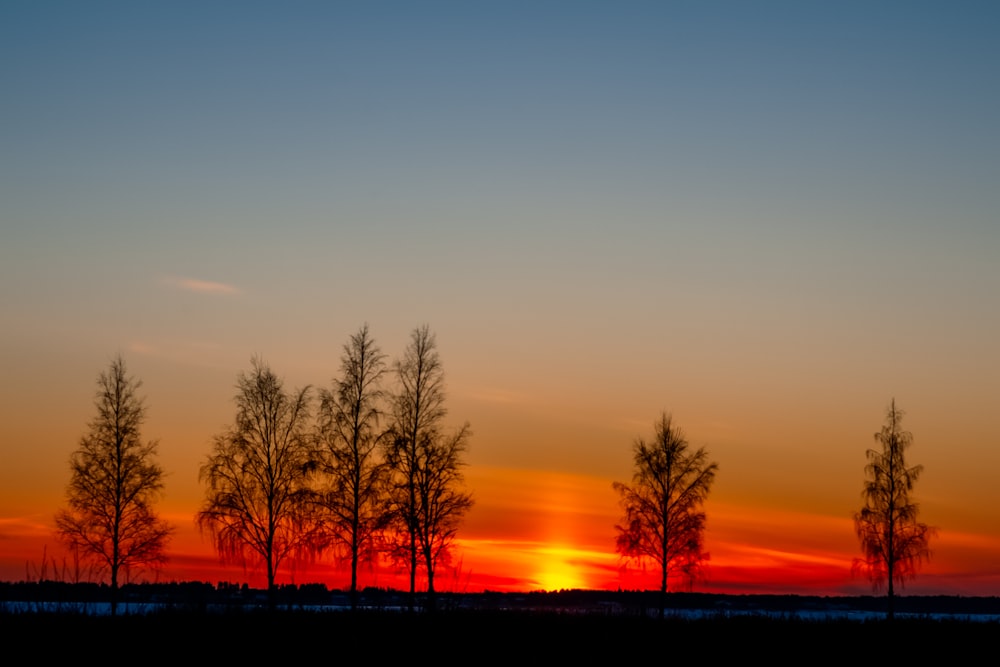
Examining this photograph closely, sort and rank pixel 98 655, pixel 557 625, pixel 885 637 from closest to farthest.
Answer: pixel 98 655, pixel 557 625, pixel 885 637

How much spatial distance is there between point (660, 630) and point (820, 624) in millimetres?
6785

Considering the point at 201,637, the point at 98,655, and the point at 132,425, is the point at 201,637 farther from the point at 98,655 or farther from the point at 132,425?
the point at 132,425

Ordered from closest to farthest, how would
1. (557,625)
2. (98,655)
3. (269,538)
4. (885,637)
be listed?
Result: 1. (98,655)
2. (557,625)
3. (885,637)
4. (269,538)

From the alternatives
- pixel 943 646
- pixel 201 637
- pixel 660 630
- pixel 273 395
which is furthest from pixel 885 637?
pixel 273 395

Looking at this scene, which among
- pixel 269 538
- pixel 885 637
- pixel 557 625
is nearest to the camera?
pixel 557 625

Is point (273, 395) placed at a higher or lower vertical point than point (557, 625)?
higher

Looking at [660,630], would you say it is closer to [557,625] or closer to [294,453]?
[557,625]

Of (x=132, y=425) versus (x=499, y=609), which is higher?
(x=132, y=425)

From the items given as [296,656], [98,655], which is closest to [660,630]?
[296,656]

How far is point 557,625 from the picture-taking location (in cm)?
3822

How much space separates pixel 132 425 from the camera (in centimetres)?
5838

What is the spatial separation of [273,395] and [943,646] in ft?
Answer: 102

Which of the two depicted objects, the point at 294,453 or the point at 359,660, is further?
the point at 294,453

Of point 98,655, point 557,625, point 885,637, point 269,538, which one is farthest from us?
point 269,538
